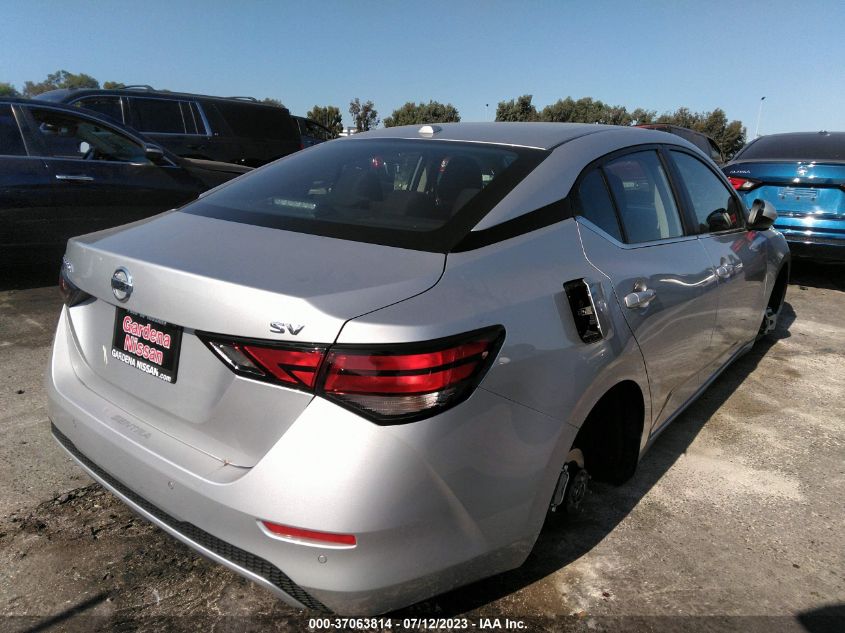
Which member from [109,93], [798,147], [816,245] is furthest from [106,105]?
[816,245]

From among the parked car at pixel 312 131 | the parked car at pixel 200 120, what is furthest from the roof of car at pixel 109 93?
the parked car at pixel 312 131

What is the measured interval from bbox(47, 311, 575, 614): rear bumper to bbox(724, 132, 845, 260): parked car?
18.6 ft

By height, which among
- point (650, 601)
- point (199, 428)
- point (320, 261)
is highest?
point (320, 261)

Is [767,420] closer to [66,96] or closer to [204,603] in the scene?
[204,603]

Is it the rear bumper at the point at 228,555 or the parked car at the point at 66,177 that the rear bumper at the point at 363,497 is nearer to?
the rear bumper at the point at 228,555

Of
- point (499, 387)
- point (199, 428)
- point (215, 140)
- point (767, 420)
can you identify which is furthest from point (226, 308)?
point (215, 140)

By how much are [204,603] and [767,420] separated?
3.13m

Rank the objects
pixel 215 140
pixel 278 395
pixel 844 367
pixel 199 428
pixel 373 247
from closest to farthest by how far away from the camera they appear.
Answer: pixel 278 395 < pixel 199 428 < pixel 373 247 < pixel 844 367 < pixel 215 140

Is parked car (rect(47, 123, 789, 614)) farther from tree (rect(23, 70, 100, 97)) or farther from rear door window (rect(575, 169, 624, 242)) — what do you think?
tree (rect(23, 70, 100, 97))

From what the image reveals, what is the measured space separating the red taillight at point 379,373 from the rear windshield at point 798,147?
6.46m

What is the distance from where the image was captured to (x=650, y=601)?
2148mm

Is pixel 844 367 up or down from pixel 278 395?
down

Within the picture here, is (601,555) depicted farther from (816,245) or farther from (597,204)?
(816,245)

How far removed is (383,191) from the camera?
242cm
